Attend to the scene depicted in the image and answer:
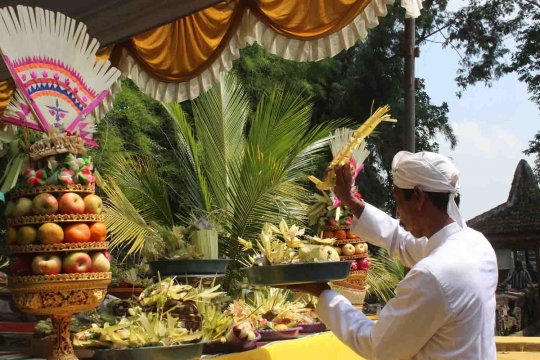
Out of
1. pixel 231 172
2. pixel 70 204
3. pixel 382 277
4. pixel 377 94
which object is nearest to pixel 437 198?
pixel 70 204

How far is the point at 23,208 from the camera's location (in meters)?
2.27

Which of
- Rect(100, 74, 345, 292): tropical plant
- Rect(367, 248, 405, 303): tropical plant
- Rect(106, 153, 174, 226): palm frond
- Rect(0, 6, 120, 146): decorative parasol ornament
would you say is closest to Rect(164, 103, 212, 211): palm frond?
Rect(100, 74, 345, 292): tropical plant

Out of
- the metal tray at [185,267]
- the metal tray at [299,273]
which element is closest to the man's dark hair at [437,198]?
the metal tray at [299,273]

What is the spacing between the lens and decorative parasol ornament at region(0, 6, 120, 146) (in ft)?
7.70

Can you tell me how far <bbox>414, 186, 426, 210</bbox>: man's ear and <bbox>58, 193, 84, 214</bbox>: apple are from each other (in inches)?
41.6

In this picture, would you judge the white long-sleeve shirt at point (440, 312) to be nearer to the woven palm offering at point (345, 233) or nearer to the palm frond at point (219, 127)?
the woven palm offering at point (345, 233)

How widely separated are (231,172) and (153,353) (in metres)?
5.22

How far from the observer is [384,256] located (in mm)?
10406

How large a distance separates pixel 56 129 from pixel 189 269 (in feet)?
3.84

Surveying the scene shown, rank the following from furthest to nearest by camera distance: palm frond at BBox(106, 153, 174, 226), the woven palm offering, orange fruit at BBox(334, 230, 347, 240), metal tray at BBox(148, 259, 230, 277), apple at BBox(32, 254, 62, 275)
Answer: palm frond at BBox(106, 153, 174, 226), orange fruit at BBox(334, 230, 347, 240), the woven palm offering, metal tray at BBox(148, 259, 230, 277), apple at BBox(32, 254, 62, 275)

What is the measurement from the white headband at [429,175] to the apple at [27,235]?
1131 millimetres

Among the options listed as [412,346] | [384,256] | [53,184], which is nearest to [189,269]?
[53,184]

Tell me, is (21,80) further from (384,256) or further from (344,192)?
(384,256)

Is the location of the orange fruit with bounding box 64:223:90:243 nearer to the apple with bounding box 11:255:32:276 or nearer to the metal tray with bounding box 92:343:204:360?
the apple with bounding box 11:255:32:276
